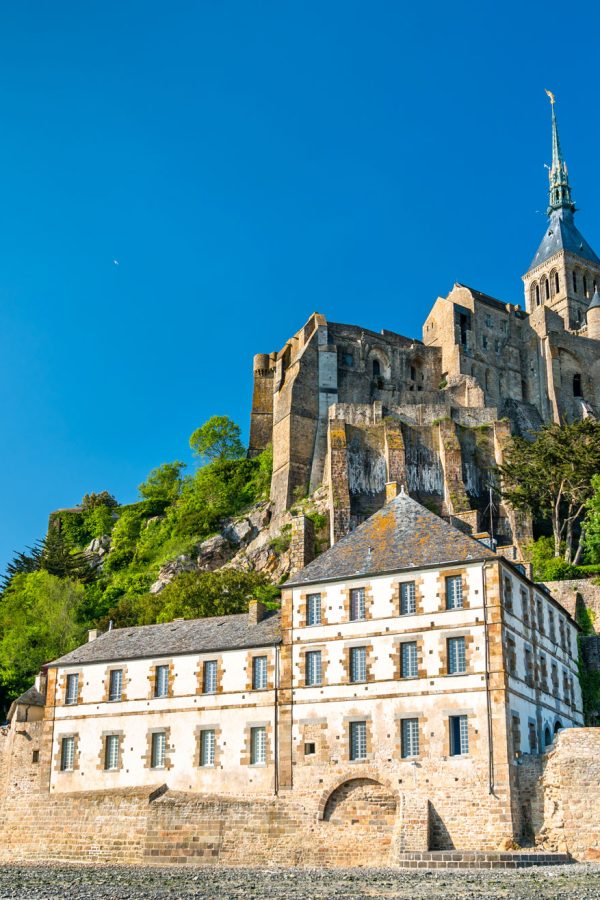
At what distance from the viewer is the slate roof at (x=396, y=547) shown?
1294 inches

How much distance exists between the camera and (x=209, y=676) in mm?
35688

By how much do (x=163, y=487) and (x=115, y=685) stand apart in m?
49.0

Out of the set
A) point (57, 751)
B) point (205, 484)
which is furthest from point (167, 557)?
point (57, 751)

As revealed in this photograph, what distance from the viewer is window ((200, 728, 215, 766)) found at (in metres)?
34.4

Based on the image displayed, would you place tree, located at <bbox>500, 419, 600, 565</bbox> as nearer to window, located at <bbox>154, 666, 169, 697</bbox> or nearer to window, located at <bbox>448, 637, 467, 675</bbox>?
window, located at <bbox>448, 637, 467, 675</bbox>

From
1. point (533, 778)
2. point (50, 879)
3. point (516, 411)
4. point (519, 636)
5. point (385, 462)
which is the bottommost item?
point (50, 879)

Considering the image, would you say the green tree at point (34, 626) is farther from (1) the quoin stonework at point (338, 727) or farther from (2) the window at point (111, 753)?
(2) the window at point (111, 753)

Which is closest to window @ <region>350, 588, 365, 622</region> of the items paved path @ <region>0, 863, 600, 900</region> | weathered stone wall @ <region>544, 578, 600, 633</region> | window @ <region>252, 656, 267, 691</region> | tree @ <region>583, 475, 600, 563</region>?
window @ <region>252, 656, 267, 691</region>

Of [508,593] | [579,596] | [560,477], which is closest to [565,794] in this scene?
[508,593]

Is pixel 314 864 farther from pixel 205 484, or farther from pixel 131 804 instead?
pixel 205 484

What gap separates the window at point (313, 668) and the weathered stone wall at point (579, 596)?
13573 mm

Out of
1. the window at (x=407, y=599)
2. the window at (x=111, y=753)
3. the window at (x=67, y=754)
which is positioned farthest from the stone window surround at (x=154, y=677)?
the window at (x=407, y=599)

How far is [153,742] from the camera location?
35562 millimetres

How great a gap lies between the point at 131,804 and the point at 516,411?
5307 cm
